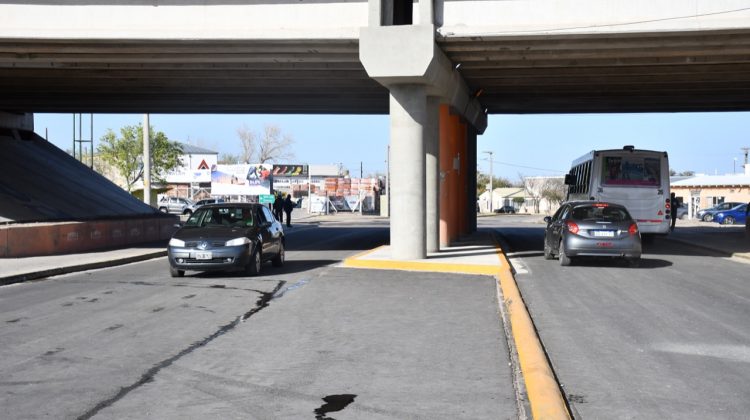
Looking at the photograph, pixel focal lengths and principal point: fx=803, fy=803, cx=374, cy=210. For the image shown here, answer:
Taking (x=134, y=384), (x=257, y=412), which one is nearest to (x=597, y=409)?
(x=257, y=412)

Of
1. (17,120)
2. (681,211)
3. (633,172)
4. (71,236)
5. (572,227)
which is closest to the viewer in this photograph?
(572,227)

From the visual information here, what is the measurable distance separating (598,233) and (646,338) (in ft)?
29.2

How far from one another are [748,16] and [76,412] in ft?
50.9

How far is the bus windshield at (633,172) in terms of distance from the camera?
2511cm

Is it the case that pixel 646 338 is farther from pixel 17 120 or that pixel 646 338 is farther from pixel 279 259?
pixel 17 120

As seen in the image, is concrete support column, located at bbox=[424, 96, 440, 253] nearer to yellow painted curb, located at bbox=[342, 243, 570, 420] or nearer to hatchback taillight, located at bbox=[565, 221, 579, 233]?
yellow painted curb, located at bbox=[342, 243, 570, 420]

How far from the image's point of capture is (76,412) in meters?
6.18

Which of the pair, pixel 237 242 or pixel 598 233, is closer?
pixel 237 242

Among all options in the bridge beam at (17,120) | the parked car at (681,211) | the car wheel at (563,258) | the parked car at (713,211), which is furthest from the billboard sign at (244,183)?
the parked car at (681,211)

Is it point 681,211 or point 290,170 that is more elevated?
point 290,170

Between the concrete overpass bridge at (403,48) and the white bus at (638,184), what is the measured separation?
91.6 inches

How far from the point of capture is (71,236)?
22.1 metres

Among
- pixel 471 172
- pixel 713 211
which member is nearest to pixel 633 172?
pixel 471 172

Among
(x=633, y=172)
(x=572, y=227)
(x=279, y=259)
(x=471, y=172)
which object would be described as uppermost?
(x=471, y=172)
